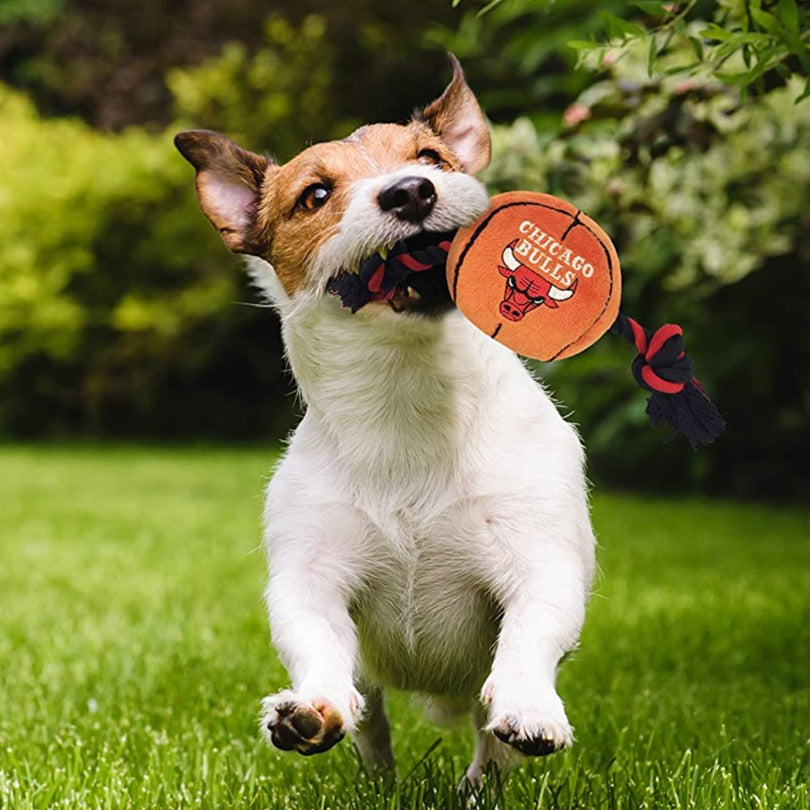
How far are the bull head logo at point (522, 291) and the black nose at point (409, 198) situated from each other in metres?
0.16

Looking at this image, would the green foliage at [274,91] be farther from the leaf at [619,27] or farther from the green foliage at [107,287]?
the leaf at [619,27]

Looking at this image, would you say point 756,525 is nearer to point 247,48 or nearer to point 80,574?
point 80,574

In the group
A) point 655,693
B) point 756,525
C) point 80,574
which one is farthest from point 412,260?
point 756,525

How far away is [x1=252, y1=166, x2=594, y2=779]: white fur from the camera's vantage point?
2184 millimetres

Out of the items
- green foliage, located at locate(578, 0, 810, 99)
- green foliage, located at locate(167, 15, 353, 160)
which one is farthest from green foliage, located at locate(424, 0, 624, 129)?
green foliage, located at locate(167, 15, 353, 160)

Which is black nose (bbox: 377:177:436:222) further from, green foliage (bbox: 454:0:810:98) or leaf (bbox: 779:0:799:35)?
leaf (bbox: 779:0:799:35)

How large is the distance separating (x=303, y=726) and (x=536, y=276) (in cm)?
84

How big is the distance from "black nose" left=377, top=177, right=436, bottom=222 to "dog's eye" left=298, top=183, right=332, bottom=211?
26 centimetres

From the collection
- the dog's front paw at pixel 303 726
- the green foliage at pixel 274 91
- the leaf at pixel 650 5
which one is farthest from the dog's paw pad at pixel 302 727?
the green foliage at pixel 274 91

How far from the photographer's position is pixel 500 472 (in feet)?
7.48

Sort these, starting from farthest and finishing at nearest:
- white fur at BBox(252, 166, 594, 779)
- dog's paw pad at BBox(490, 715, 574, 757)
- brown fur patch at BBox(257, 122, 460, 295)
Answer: brown fur patch at BBox(257, 122, 460, 295) → white fur at BBox(252, 166, 594, 779) → dog's paw pad at BBox(490, 715, 574, 757)

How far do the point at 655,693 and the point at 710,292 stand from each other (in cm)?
300

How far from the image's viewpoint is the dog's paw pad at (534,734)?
185 centimetres

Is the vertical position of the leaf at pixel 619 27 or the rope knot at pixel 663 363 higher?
the leaf at pixel 619 27
